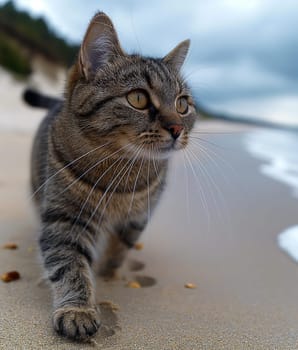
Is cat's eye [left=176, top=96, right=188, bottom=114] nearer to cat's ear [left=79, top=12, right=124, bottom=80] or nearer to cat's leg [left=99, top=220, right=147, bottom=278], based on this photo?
Result: cat's ear [left=79, top=12, right=124, bottom=80]

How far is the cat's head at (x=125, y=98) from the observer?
2094mm

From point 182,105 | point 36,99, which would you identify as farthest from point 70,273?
point 36,99

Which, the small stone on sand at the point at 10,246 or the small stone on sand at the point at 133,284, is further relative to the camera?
the small stone on sand at the point at 10,246

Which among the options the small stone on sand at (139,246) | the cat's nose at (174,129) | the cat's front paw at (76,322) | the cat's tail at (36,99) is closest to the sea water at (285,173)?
the small stone on sand at (139,246)

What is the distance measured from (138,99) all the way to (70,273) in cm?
85

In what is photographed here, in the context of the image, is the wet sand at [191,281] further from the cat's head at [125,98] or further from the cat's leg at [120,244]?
the cat's head at [125,98]

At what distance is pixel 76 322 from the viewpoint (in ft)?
5.77

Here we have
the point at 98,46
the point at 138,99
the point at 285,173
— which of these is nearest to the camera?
the point at 138,99

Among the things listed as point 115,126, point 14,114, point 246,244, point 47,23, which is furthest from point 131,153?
point 47,23

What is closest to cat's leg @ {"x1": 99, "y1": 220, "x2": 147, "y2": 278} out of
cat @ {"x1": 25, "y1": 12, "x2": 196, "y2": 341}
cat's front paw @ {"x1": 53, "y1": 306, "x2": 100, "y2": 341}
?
cat @ {"x1": 25, "y1": 12, "x2": 196, "y2": 341}

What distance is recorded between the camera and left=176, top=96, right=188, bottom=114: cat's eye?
237cm

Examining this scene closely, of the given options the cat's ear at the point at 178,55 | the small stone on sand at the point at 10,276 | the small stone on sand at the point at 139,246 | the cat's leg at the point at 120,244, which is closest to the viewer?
the small stone on sand at the point at 10,276

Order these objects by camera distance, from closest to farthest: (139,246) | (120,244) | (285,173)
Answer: (120,244)
(139,246)
(285,173)

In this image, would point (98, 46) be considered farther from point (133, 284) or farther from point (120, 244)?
point (133, 284)
